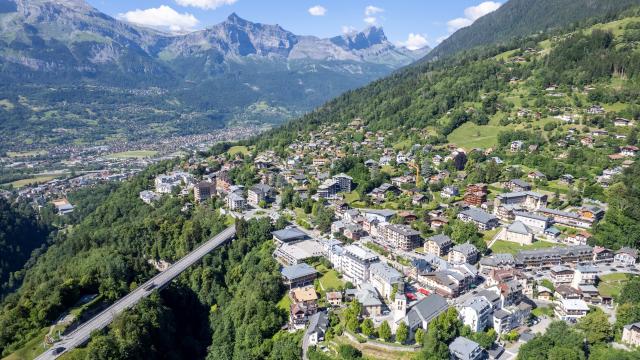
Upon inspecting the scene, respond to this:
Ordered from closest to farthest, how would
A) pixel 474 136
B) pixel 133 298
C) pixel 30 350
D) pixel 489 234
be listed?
pixel 30 350, pixel 133 298, pixel 489 234, pixel 474 136

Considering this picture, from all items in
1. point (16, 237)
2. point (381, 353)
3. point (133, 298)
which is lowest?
point (16, 237)

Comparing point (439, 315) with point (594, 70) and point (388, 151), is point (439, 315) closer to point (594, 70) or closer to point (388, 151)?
point (388, 151)

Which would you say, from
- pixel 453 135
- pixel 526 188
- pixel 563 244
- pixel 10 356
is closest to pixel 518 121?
pixel 453 135

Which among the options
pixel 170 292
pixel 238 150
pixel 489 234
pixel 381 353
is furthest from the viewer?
pixel 238 150

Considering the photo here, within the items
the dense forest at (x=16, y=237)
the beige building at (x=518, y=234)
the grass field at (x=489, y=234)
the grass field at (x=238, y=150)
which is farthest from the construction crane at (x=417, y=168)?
the dense forest at (x=16, y=237)

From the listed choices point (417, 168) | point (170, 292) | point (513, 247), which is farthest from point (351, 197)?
point (170, 292)

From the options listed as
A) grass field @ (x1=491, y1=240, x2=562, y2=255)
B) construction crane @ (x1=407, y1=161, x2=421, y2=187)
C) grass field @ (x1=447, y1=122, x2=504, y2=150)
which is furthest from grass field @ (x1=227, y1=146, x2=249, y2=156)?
grass field @ (x1=491, y1=240, x2=562, y2=255)

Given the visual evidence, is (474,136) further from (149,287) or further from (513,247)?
(149,287)
